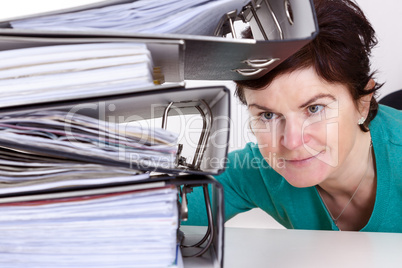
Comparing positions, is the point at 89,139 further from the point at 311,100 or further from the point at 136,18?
the point at 311,100

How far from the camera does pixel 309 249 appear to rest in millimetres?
683

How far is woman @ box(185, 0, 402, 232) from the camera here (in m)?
0.86

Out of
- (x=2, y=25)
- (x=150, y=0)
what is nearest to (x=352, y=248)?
(x=150, y=0)

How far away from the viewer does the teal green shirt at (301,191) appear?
1089 millimetres

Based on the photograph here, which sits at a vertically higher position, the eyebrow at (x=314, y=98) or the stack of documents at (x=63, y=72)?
the stack of documents at (x=63, y=72)

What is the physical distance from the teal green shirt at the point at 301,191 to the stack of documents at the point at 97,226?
1.62ft

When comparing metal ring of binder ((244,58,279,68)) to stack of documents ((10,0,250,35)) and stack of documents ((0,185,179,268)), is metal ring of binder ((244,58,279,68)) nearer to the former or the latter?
stack of documents ((10,0,250,35))

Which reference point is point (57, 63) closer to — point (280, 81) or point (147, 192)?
point (147, 192)

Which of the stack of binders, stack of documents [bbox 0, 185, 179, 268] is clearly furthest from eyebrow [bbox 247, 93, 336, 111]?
stack of documents [bbox 0, 185, 179, 268]

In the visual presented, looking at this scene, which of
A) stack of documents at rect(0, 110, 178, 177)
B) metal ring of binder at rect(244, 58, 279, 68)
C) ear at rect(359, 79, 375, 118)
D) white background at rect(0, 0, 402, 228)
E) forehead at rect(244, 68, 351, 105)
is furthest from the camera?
white background at rect(0, 0, 402, 228)

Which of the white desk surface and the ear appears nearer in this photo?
the white desk surface

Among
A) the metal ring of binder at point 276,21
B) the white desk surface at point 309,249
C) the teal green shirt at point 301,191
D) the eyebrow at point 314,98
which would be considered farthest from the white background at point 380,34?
the metal ring of binder at point 276,21

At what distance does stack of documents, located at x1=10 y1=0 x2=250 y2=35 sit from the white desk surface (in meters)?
0.32

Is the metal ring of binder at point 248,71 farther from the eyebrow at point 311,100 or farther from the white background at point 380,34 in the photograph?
the white background at point 380,34
